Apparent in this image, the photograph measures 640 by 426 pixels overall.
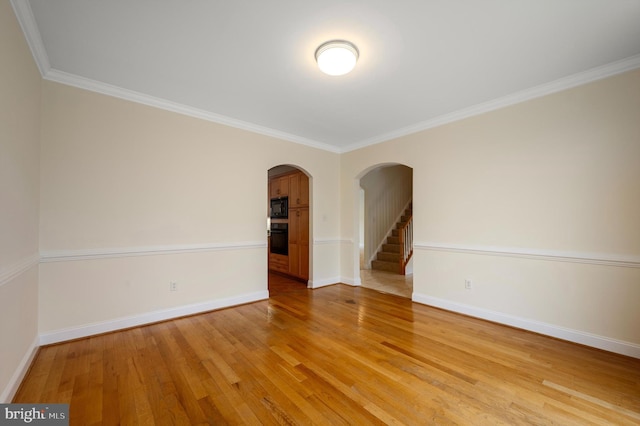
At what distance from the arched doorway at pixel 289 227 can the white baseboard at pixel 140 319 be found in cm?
102

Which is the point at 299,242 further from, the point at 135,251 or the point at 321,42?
the point at 321,42

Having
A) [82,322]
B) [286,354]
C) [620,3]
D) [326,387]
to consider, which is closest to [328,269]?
[286,354]

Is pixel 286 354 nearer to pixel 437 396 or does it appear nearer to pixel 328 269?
pixel 437 396

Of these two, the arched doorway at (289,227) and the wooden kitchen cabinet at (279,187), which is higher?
the wooden kitchen cabinet at (279,187)

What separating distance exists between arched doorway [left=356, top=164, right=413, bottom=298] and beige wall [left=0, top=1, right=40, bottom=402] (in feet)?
15.2

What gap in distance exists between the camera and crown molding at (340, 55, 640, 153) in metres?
2.47

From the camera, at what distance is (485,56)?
7.70ft

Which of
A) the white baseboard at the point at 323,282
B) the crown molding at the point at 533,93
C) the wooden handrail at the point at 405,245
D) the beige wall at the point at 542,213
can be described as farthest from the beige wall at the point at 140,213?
the wooden handrail at the point at 405,245

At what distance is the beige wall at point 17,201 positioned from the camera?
169 cm

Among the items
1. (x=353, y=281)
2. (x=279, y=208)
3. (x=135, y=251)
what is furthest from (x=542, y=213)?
(x=135, y=251)

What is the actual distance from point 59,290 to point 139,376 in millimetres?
1412

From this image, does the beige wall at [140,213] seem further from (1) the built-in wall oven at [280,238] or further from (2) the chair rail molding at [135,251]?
(1) the built-in wall oven at [280,238]

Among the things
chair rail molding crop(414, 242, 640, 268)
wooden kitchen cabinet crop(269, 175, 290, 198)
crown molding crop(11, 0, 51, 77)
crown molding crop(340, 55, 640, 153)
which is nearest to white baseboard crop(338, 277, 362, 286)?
chair rail molding crop(414, 242, 640, 268)

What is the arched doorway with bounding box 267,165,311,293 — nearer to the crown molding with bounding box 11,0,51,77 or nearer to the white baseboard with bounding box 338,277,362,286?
the white baseboard with bounding box 338,277,362,286
